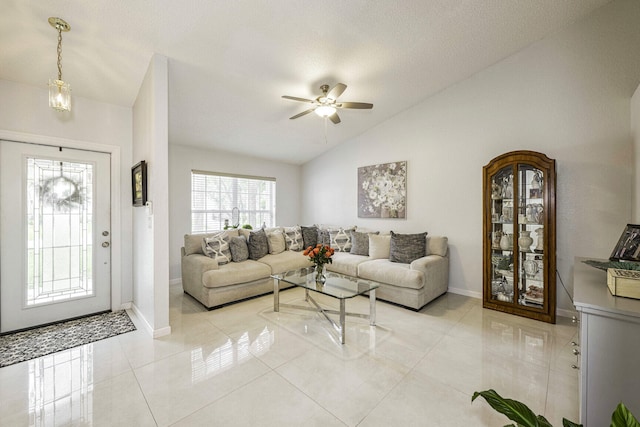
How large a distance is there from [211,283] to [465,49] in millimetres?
4095

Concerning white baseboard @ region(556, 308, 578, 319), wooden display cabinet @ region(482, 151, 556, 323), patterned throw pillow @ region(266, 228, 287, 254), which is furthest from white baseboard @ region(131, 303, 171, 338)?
white baseboard @ region(556, 308, 578, 319)

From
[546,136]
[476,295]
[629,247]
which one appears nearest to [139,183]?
[629,247]

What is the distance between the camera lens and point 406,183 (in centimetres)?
445

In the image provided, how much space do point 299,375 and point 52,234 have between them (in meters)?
3.11

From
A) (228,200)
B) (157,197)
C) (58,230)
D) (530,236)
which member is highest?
(228,200)

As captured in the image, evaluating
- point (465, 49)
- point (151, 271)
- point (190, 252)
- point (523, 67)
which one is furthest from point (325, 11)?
point (190, 252)

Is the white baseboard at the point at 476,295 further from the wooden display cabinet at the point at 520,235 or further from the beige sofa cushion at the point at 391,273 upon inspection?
the beige sofa cushion at the point at 391,273

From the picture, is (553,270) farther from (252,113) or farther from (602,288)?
(252,113)

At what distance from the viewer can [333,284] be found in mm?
3051

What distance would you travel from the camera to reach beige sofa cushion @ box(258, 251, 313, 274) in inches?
156

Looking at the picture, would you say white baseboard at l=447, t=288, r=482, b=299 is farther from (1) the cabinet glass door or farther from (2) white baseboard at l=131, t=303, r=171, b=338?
(2) white baseboard at l=131, t=303, r=171, b=338

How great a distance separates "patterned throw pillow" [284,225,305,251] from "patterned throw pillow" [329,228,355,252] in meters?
0.56

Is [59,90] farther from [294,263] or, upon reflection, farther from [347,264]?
[347,264]

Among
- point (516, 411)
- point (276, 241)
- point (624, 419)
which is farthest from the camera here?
point (276, 241)
